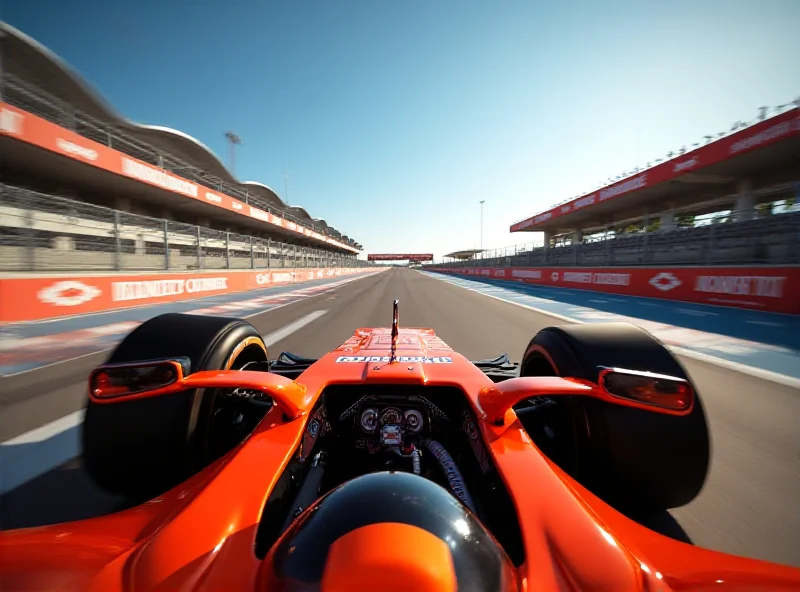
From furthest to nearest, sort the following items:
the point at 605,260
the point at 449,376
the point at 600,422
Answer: the point at 605,260, the point at 449,376, the point at 600,422

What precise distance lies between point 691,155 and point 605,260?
5.34 metres

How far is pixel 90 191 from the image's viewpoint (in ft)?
50.3

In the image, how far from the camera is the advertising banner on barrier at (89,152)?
8.66 meters

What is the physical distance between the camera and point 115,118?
19125 millimetres

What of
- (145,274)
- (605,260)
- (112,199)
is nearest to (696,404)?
(145,274)

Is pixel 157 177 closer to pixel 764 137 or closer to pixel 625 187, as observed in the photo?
pixel 764 137

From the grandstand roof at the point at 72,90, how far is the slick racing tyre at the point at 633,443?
19821mm

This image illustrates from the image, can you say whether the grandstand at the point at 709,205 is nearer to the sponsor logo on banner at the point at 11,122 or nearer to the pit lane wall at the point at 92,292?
the pit lane wall at the point at 92,292

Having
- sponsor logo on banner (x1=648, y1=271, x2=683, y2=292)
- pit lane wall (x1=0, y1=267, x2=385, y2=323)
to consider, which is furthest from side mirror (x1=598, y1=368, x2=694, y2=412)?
sponsor logo on banner (x1=648, y1=271, x2=683, y2=292)

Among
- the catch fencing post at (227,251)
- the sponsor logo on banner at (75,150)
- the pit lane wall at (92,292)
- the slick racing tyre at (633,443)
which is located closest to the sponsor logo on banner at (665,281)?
the slick racing tyre at (633,443)

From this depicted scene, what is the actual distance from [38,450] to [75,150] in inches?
521

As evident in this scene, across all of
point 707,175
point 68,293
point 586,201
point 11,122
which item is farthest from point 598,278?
point 11,122

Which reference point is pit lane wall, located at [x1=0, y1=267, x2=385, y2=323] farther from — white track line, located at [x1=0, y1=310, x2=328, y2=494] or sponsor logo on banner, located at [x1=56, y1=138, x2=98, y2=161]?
white track line, located at [x1=0, y1=310, x2=328, y2=494]

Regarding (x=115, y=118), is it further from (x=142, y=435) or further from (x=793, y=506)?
(x=793, y=506)
